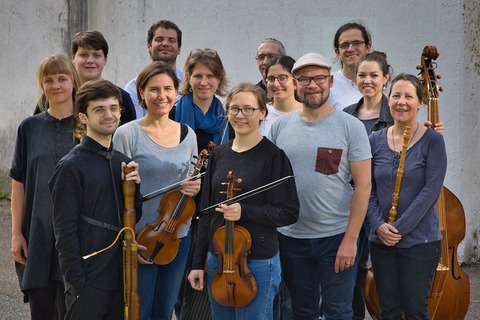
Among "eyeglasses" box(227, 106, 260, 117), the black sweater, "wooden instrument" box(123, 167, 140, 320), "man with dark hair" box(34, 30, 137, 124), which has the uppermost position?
"man with dark hair" box(34, 30, 137, 124)

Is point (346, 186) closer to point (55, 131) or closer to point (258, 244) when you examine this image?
point (258, 244)

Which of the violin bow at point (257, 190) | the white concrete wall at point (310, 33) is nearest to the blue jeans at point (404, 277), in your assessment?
the violin bow at point (257, 190)

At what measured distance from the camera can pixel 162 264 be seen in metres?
4.96

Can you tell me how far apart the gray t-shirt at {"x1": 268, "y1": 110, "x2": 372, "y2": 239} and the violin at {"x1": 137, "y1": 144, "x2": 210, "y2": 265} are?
0.64 meters

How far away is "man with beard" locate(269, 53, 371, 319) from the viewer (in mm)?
4816

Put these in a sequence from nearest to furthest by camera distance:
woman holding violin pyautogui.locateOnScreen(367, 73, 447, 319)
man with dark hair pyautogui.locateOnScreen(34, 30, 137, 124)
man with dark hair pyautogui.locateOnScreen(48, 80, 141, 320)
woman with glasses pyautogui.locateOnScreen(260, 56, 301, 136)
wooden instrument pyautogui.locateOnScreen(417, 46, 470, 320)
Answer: man with dark hair pyautogui.locateOnScreen(48, 80, 141, 320), woman holding violin pyautogui.locateOnScreen(367, 73, 447, 319), wooden instrument pyautogui.locateOnScreen(417, 46, 470, 320), woman with glasses pyautogui.locateOnScreen(260, 56, 301, 136), man with dark hair pyautogui.locateOnScreen(34, 30, 137, 124)

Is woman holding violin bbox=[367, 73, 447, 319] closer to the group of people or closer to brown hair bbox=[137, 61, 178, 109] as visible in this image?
the group of people

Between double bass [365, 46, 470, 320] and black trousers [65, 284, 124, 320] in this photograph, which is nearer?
black trousers [65, 284, 124, 320]

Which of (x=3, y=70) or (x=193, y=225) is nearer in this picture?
(x=193, y=225)

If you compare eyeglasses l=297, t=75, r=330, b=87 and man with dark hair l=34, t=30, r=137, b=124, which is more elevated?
man with dark hair l=34, t=30, r=137, b=124

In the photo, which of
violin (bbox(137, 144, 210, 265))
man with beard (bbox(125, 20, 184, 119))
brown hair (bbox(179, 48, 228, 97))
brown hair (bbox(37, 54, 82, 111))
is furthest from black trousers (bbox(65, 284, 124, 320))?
man with beard (bbox(125, 20, 184, 119))

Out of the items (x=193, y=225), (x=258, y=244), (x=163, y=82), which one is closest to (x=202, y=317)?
(x=193, y=225)

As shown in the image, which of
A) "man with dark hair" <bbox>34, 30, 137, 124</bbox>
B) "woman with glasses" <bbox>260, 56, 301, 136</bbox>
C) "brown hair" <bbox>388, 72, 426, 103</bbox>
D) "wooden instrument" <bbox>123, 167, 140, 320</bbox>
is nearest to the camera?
"wooden instrument" <bbox>123, 167, 140, 320</bbox>

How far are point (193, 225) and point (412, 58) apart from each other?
2943mm
